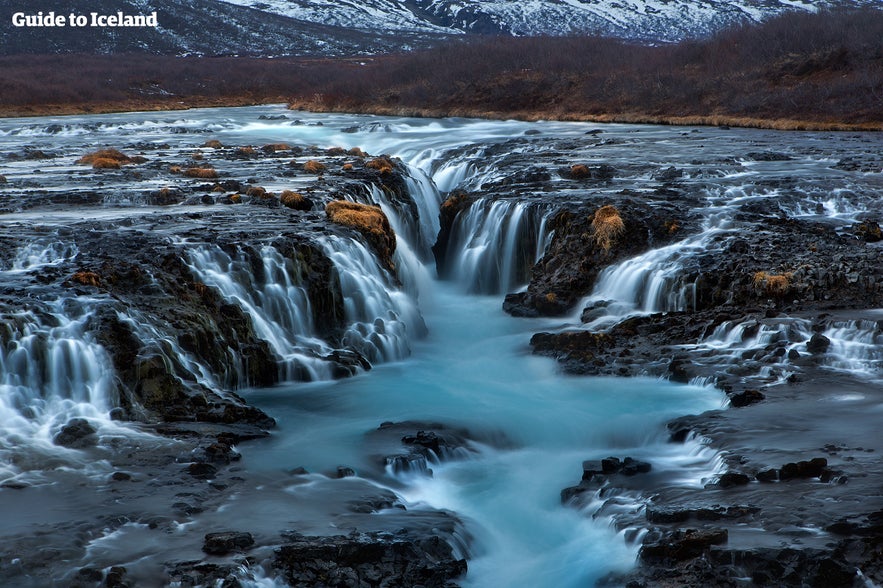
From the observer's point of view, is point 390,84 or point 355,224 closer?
point 355,224

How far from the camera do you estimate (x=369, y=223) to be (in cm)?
1906

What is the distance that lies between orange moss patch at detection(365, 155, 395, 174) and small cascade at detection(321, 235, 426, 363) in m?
7.42

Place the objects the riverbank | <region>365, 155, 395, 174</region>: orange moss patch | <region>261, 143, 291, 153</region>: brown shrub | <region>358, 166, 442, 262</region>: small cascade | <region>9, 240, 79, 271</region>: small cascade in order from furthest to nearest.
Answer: the riverbank
<region>261, 143, 291, 153</region>: brown shrub
<region>365, 155, 395, 174</region>: orange moss patch
<region>358, 166, 442, 262</region>: small cascade
<region>9, 240, 79, 271</region>: small cascade

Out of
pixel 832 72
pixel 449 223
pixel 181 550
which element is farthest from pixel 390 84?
pixel 181 550

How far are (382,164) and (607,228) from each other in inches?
345

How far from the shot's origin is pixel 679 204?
21406 millimetres

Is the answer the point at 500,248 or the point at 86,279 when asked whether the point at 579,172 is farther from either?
the point at 86,279

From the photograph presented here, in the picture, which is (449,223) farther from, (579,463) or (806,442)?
(806,442)

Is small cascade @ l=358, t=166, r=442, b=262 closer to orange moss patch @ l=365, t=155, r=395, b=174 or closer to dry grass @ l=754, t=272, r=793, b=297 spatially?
orange moss patch @ l=365, t=155, r=395, b=174

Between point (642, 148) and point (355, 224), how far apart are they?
16.3m

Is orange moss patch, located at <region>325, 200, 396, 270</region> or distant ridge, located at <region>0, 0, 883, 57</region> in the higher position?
distant ridge, located at <region>0, 0, 883, 57</region>

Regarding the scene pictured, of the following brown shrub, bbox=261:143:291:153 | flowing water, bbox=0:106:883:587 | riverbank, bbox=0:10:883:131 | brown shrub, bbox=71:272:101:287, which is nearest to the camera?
flowing water, bbox=0:106:883:587

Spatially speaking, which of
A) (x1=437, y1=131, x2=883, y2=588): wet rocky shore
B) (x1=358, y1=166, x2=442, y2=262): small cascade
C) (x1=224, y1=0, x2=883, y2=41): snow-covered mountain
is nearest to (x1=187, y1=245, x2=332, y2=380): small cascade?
(x1=437, y1=131, x2=883, y2=588): wet rocky shore

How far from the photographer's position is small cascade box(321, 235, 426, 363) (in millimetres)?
16188
